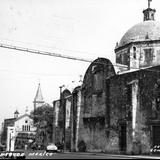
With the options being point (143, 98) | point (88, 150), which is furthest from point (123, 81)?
point (88, 150)

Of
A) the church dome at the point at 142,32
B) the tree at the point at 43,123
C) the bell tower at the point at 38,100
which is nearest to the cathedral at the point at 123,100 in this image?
the church dome at the point at 142,32

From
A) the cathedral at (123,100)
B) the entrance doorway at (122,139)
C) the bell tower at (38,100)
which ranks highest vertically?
the bell tower at (38,100)

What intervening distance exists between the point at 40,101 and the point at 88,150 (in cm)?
7802

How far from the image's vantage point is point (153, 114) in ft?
112

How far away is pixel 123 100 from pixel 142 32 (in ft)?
45.8

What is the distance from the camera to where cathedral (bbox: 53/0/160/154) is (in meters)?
34.9

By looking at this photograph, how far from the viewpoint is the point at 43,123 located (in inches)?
2849

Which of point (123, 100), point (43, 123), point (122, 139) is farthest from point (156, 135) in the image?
point (43, 123)

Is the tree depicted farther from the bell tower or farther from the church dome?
Answer: the bell tower

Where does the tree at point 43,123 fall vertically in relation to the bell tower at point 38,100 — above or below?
below

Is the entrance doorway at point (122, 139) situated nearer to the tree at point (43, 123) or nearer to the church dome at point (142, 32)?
the church dome at point (142, 32)

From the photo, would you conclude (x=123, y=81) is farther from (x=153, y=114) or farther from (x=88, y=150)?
(x=88, y=150)

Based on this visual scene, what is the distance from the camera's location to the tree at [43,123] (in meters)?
69.7

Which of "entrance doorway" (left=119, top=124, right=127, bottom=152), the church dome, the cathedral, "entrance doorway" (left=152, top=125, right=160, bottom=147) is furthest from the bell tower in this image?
"entrance doorway" (left=152, top=125, right=160, bottom=147)
